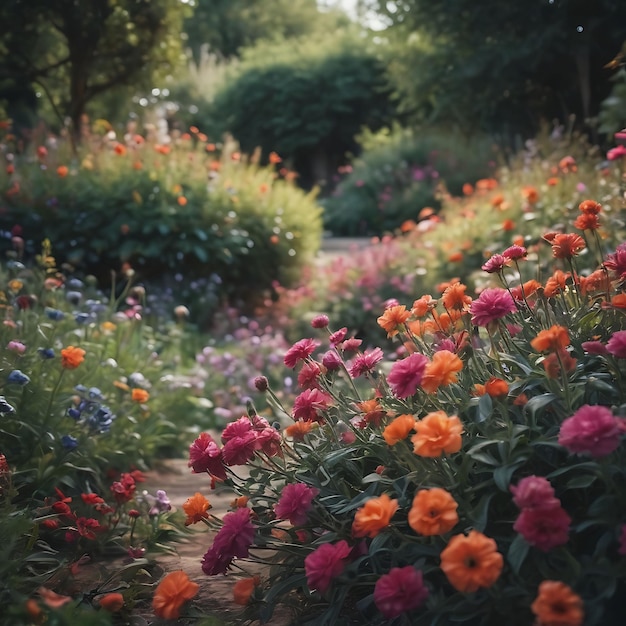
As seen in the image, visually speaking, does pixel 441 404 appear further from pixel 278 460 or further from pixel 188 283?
pixel 188 283

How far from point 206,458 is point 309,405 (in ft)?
1.11

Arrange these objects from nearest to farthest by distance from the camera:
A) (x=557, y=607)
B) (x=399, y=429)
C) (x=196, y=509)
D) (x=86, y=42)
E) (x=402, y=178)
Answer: (x=557, y=607)
(x=399, y=429)
(x=196, y=509)
(x=86, y=42)
(x=402, y=178)

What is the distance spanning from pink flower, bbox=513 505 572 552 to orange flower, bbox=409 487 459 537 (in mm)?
137

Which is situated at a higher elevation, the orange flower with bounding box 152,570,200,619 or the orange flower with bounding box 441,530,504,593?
the orange flower with bounding box 441,530,504,593

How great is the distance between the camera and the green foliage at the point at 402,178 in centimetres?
1352

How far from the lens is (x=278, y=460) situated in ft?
8.32

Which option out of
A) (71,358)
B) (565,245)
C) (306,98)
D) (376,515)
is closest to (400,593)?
(376,515)

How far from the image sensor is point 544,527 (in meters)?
1.58

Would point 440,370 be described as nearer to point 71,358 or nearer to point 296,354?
point 296,354

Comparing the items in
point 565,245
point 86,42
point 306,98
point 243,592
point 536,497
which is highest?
point 306,98

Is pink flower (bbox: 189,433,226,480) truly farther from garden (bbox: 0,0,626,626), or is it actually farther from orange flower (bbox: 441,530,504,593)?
orange flower (bbox: 441,530,504,593)

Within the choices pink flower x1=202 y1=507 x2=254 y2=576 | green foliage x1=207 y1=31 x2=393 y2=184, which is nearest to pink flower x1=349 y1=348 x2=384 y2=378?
pink flower x1=202 y1=507 x2=254 y2=576

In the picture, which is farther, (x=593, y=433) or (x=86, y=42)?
(x=86, y=42)

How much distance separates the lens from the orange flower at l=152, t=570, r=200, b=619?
1.85 m
